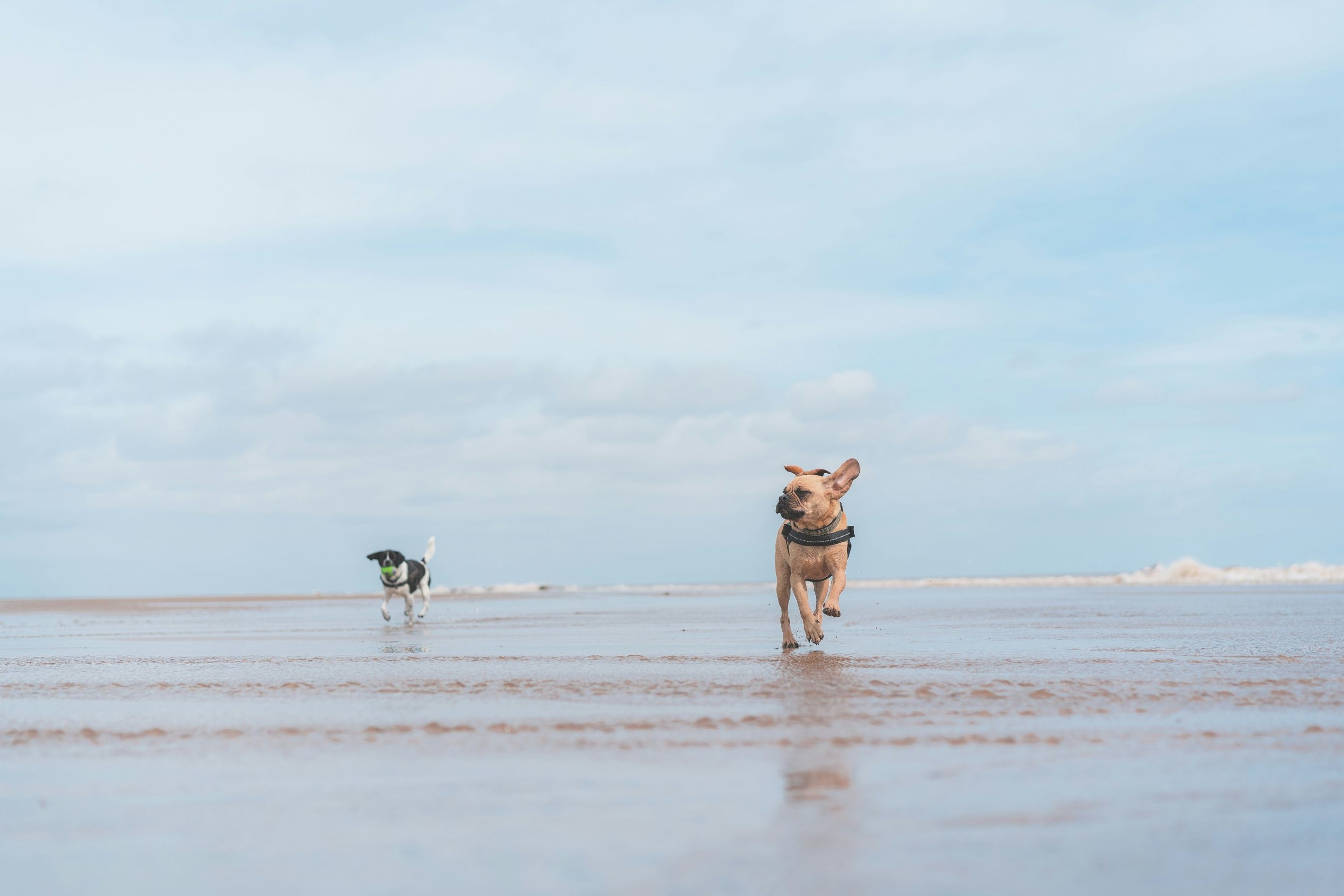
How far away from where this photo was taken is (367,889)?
3.53m

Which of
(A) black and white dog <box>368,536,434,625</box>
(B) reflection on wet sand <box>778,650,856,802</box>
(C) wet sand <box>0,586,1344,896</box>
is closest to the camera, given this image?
(C) wet sand <box>0,586,1344,896</box>

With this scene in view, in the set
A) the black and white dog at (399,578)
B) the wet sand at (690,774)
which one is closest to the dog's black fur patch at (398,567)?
the black and white dog at (399,578)

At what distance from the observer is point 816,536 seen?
1189cm

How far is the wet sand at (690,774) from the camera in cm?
368

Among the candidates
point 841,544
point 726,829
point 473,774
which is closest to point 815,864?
point 726,829

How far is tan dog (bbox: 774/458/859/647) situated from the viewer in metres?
11.7

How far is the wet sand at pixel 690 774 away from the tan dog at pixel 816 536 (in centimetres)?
57

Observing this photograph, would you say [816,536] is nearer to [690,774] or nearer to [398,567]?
[690,774]

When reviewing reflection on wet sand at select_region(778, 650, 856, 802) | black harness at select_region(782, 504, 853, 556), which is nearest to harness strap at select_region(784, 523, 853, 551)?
black harness at select_region(782, 504, 853, 556)

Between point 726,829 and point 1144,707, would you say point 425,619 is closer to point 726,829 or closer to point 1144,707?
point 1144,707

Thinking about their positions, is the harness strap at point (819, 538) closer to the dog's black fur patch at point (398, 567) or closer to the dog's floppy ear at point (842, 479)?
the dog's floppy ear at point (842, 479)

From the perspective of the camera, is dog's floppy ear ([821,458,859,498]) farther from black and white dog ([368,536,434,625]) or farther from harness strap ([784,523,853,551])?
black and white dog ([368,536,434,625])

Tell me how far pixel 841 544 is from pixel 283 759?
23.9 ft

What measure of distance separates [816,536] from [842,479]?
2.10ft
